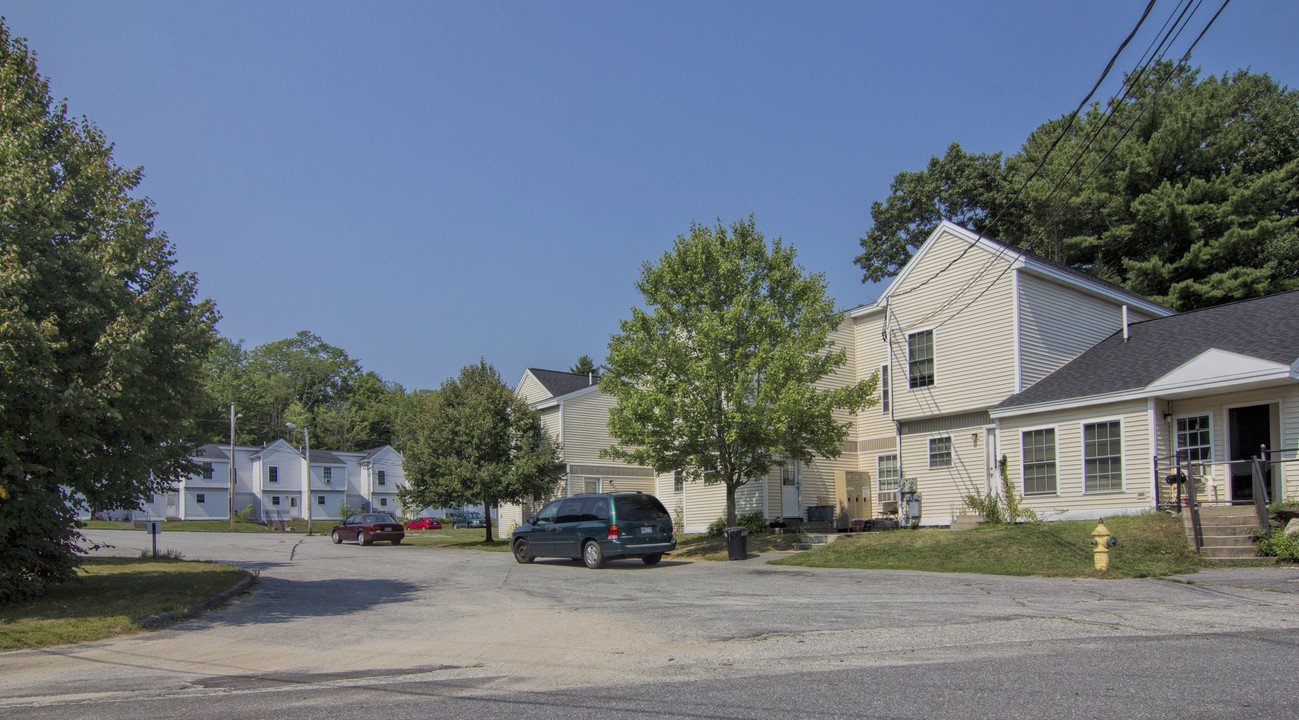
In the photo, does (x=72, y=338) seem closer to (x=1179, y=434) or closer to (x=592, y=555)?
(x=592, y=555)

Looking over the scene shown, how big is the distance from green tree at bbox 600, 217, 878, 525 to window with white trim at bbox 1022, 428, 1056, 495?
169 inches

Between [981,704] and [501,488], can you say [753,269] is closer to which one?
[501,488]

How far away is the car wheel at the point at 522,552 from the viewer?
71.5 ft

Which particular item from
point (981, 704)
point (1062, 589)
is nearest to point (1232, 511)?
point (1062, 589)

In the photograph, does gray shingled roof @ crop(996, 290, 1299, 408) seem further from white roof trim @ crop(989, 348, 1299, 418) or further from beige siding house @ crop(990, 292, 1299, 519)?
white roof trim @ crop(989, 348, 1299, 418)

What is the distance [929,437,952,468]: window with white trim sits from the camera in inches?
975

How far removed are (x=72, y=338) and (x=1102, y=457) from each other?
69.0 feet

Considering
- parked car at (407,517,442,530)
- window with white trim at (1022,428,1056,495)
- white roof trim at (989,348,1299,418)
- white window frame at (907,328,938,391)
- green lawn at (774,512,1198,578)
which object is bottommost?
parked car at (407,517,442,530)

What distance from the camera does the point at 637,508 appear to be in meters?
19.9

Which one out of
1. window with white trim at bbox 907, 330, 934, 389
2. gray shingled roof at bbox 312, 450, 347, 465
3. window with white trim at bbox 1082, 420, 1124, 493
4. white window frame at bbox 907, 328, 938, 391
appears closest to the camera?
window with white trim at bbox 1082, 420, 1124, 493

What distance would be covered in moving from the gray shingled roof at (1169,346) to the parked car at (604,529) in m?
9.91

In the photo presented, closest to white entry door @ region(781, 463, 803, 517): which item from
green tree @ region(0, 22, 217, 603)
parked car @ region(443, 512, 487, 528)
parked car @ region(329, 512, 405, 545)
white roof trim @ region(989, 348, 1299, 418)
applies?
white roof trim @ region(989, 348, 1299, 418)

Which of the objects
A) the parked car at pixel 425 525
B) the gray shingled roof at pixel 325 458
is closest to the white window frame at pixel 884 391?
the parked car at pixel 425 525

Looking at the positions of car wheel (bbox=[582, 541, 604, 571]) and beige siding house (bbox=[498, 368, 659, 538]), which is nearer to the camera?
car wheel (bbox=[582, 541, 604, 571])
